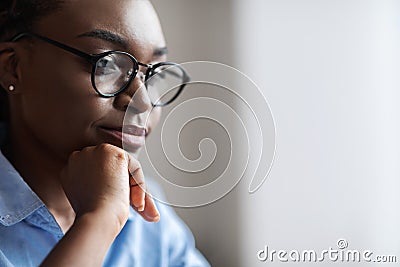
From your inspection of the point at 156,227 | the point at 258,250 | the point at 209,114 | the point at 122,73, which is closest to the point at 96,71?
the point at 122,73

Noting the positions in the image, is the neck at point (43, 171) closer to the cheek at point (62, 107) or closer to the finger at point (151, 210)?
the cheek at point (62, 107)

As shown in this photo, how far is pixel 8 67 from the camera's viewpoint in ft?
2.39

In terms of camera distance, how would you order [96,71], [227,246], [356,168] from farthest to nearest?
[227,246], [356,168], [96,71]

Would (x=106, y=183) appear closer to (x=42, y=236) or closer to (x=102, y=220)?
(x=102, y=220)

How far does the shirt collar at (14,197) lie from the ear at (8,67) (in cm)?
9

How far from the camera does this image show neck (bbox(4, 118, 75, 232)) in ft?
2.48

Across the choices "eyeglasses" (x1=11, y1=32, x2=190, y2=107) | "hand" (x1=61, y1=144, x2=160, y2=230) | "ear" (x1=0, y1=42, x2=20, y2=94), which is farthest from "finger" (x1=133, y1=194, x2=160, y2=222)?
"ear" (x1=0, y1=42, x2=20, y2=94)

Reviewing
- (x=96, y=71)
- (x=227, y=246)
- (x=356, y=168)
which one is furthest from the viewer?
(x=227, y=246)

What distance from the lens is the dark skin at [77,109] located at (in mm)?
638

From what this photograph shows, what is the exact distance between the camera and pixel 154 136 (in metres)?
0.71

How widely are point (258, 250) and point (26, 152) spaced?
1.15ft

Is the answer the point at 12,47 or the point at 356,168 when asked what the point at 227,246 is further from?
the point at 12,47

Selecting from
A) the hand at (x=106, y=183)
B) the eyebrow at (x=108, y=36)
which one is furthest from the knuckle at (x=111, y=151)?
the eyebrow at (x=108, y=36)

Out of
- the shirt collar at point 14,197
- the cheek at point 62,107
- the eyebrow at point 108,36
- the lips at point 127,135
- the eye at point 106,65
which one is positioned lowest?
the shirt collar at point 14,197
